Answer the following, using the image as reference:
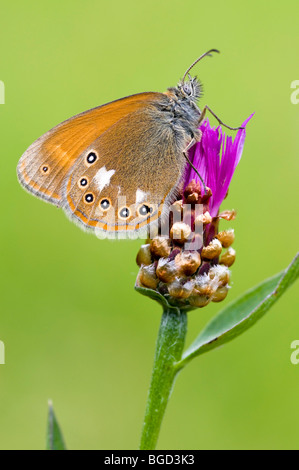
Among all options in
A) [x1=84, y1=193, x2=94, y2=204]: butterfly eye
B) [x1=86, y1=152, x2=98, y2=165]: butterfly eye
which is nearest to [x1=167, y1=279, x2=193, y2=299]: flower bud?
[x1=84, y1=193, x2=94, y2=204]: butterfly eye

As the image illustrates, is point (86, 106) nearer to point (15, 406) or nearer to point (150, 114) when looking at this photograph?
point (15, 406)

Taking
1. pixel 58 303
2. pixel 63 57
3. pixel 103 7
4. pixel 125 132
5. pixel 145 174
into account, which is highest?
pixel 103 7

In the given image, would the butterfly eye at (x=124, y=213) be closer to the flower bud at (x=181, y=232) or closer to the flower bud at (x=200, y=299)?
the flower bud at (x=181, y=232)

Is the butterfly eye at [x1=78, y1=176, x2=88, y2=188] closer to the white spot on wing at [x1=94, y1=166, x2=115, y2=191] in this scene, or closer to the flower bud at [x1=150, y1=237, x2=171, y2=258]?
the white spot on wing at [x1=94, y1=166, x2=115, y2=191]

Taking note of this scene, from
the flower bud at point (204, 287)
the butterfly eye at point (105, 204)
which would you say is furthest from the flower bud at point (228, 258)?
the butterfly eye at point (105, 204)

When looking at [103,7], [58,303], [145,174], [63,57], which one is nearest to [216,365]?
[58,303]

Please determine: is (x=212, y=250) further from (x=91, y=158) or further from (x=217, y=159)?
(x=91, y=158)

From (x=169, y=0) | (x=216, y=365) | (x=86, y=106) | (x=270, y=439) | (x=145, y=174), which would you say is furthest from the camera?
(x=169, y=0)
